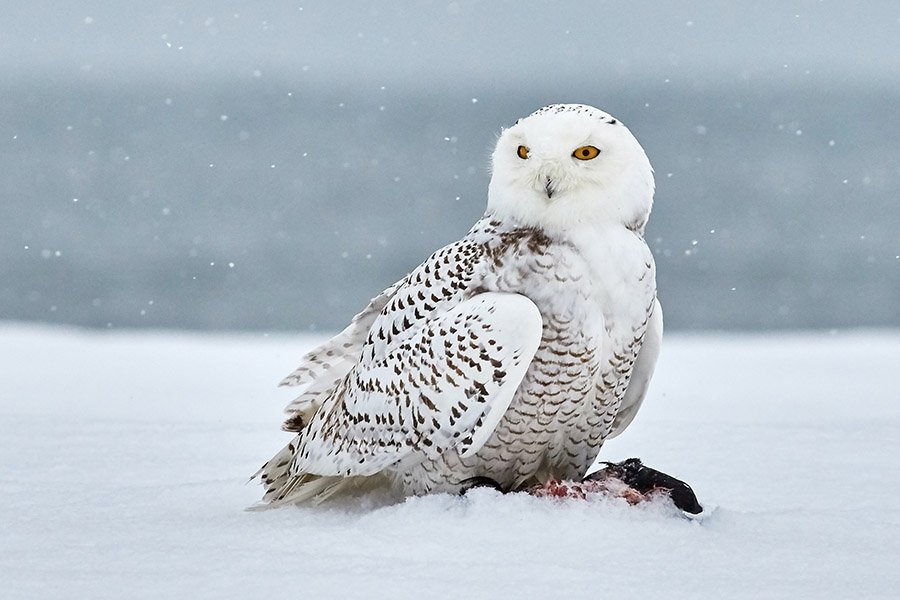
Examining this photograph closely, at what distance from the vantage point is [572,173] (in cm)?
287

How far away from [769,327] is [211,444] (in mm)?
16702

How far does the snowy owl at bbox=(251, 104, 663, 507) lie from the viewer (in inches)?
109

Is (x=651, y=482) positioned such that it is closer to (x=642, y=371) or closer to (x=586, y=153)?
(x=642, y=371)

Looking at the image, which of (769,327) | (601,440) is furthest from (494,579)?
(769,327)

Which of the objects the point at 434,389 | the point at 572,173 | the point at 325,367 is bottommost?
the point at 434,389

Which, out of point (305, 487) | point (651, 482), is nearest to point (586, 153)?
point (651, 482)

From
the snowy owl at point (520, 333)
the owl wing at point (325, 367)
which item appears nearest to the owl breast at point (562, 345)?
the snowy owl at point (520, 333)

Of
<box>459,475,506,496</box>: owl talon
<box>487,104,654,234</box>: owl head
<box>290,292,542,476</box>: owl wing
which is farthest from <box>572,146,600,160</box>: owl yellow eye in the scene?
<box>459,475,506,496</box>: owl talon

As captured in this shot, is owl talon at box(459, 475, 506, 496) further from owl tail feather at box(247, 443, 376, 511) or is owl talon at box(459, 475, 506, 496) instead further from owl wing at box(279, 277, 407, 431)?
owl wing at box(279, 277, 407, 431)

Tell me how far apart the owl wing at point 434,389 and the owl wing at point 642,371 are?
540 millimetres

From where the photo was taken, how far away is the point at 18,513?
2883mm

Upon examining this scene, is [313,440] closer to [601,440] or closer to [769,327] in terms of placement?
[601,440]

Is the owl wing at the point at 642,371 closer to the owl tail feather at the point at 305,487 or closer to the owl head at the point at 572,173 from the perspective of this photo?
the owl head at the point at 572,173

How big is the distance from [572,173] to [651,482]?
79cm
